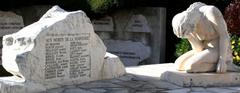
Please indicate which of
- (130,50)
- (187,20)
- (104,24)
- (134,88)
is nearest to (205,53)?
(187,20)

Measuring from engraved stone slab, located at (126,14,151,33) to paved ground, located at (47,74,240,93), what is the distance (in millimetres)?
3730

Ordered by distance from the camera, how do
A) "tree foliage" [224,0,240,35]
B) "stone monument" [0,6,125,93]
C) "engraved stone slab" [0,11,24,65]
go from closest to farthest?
"stone monument" [0,6,125,93], "tree foliage" [224,0,240,35], "engraved stone slab" [0,11,24,65]

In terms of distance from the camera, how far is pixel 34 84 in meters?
6.14

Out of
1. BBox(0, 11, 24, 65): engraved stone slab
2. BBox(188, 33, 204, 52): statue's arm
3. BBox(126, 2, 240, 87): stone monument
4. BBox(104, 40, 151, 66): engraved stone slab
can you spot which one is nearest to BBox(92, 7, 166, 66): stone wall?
BBox(104, 40, 151, 66): engraved stone slab

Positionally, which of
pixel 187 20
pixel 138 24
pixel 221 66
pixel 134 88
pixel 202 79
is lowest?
pixel 134 88

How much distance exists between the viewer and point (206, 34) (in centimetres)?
684

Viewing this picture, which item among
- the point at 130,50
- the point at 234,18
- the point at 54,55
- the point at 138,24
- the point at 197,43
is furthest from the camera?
the point at 130,50

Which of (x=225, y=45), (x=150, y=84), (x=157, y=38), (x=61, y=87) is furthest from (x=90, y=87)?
(x=157, y=38)

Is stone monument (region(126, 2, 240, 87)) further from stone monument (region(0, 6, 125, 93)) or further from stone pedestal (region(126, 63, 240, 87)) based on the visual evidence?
stone monument (region(0, 6, 125, 93))

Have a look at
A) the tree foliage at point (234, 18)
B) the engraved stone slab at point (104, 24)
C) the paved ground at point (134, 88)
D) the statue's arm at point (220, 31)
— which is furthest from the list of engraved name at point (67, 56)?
the engraved stone slab at point (104, 24)

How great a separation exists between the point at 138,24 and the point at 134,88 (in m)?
4.29

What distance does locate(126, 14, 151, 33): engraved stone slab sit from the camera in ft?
34.6

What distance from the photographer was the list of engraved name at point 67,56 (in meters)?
6.33

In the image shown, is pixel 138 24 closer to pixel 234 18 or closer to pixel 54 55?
pixel 234 18
